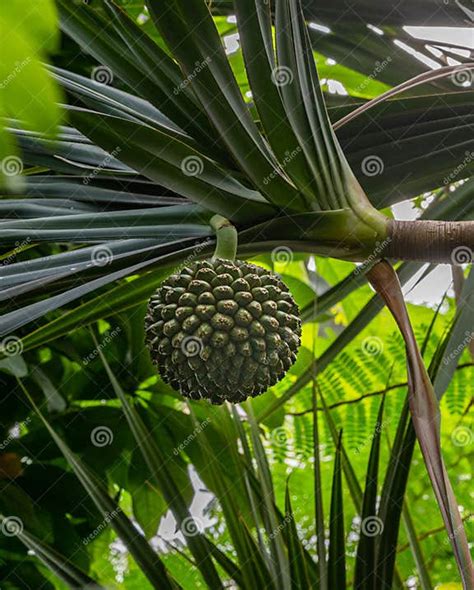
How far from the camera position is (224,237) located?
0.88m

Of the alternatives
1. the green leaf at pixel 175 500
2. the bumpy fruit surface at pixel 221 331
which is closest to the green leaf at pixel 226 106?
the bumpy fruit surface at pixel 221 331

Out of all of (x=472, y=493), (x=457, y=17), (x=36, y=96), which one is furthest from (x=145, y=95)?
(x=472, y=493)

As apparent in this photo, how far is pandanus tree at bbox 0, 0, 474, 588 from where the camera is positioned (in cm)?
79

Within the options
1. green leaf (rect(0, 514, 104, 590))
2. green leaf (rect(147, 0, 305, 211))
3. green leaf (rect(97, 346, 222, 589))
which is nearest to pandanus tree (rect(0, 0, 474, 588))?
green leaf (rect(147, 0, 305, 211))

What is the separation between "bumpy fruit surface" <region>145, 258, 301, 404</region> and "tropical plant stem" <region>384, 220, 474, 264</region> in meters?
0.19

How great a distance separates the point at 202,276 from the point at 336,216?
0.58 ft

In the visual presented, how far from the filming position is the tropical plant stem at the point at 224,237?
0.87m

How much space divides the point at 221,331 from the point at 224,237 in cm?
11

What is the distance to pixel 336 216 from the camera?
83 centimetres

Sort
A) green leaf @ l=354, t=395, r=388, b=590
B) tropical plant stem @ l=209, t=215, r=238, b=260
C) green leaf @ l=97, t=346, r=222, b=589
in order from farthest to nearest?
green leaf @ l=97, t=346, r=222, b=589 < green leaf @ l=354, t=395, r=388, b=590 < tropical plant stem @ l=209, t=215, r=238, b=260

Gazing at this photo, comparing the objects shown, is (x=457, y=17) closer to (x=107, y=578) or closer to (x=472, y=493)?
(x=107, y=578)

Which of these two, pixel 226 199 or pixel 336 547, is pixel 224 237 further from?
pixel 336 547

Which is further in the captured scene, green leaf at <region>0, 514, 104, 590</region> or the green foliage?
green leaf at <region>0, 514, 104, 590</region>

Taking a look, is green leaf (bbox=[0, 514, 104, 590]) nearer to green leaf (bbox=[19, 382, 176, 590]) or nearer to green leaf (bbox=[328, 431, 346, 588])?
green leaf (bbox=[19, 382, 176, 590])
